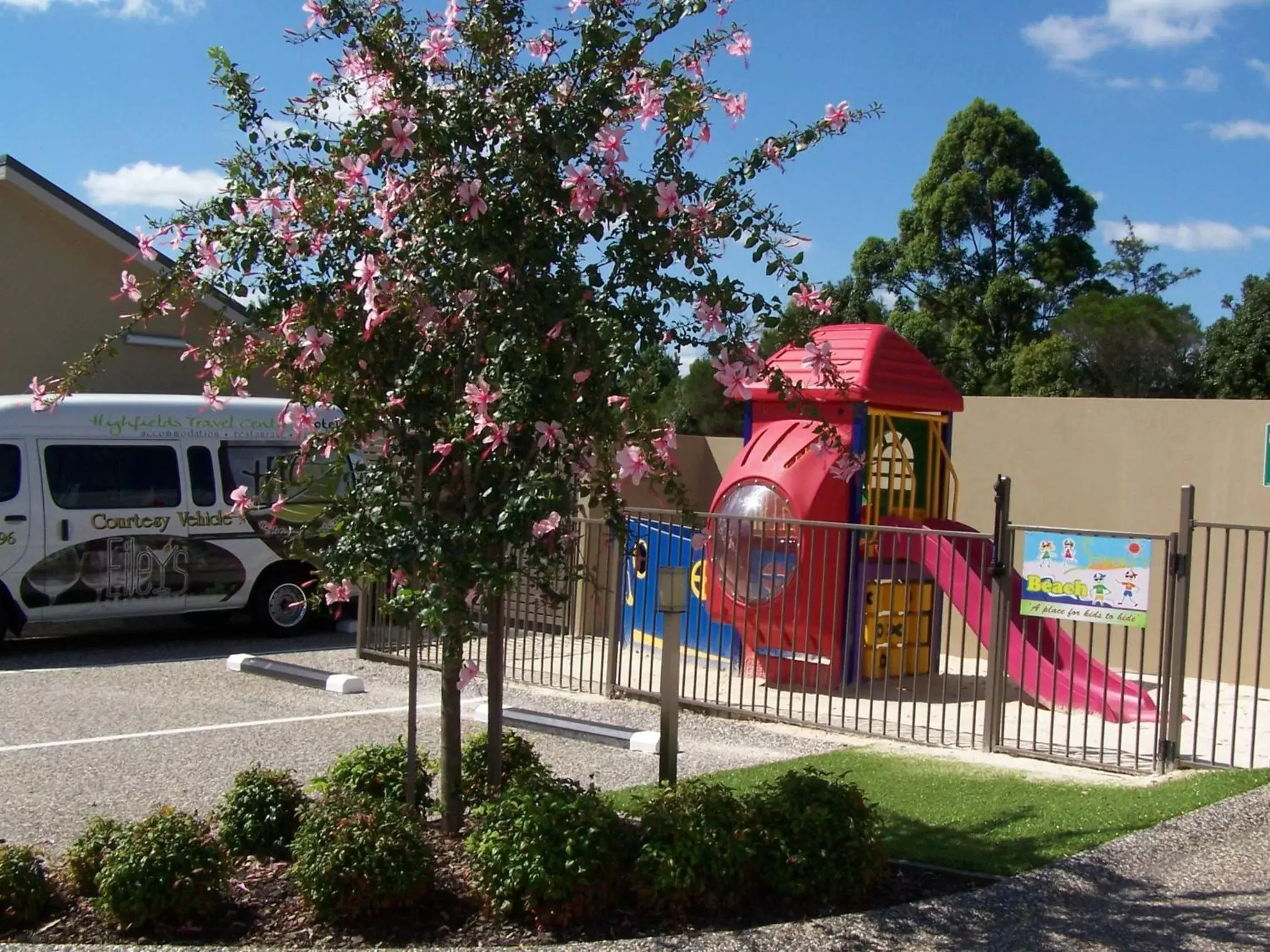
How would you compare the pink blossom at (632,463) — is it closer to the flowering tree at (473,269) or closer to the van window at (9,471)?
the flowering tree at (473,269)

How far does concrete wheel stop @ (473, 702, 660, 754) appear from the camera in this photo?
871 centimetres

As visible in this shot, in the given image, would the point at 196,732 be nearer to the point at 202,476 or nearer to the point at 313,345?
the point at 202,476

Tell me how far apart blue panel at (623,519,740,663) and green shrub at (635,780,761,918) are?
223 inches

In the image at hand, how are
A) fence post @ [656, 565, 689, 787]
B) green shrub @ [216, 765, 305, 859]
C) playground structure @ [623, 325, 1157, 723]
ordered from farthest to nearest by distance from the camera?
1. playground structure @ [623, 325, 1157, 723]
2. fence post @ [656, 565, 689, 787]
3. green shrub @ [216, 765, 305, 859]

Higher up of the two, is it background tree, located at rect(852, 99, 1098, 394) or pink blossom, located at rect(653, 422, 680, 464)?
background tree, located at rect(852, 99, 1098, 394)

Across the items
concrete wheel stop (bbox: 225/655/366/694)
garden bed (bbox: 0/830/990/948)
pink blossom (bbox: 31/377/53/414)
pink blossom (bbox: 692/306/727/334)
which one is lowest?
concrete wheel stop (bbox: 225/655/366/694)

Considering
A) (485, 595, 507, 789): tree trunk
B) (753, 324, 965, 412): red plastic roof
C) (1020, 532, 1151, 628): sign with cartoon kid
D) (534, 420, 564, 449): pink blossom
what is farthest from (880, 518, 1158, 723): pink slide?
(534, 420, 564, 449): pink blossom

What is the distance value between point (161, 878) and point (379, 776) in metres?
1.52

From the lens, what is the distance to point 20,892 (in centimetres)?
507

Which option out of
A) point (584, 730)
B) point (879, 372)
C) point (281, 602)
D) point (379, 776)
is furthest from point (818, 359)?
point (281, 602)

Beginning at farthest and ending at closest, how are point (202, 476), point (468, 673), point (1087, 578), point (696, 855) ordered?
point (202, 476) < point (1087, 578) < point (468, 673) < point (696, 855)

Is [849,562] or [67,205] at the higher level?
[67,205]

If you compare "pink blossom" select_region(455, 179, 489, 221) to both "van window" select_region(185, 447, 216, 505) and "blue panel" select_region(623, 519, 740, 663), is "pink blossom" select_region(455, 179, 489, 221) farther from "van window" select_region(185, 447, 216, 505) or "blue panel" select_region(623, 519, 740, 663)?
"van window" select_region(185, 447, 216, 505)

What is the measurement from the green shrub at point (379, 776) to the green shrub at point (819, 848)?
1736 mm
